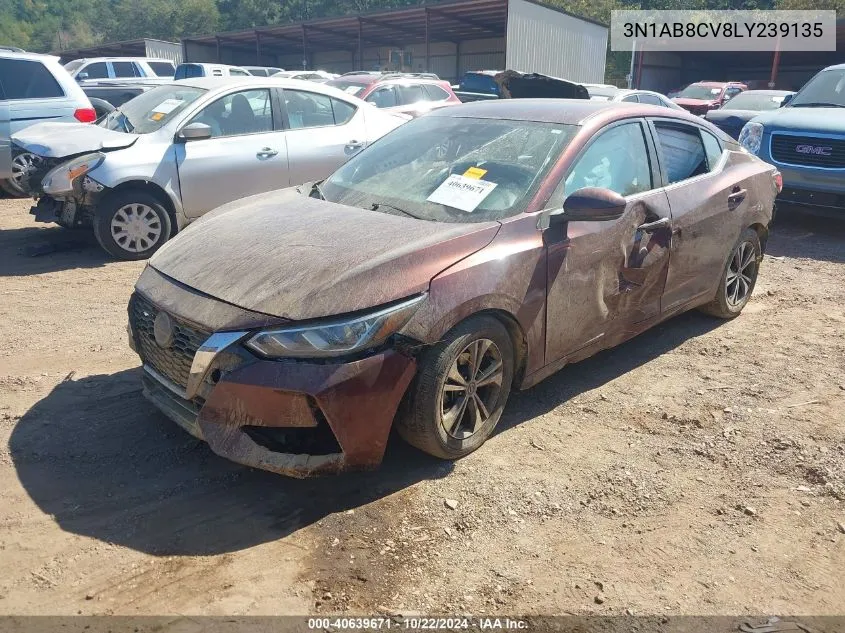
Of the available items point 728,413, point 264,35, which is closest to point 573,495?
point 728,413

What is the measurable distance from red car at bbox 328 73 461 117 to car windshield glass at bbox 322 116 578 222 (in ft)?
27.5

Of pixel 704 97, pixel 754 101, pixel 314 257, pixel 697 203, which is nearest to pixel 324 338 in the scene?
pixel 314 257

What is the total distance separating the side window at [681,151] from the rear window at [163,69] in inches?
766

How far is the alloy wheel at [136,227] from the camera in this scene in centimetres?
Result: 663

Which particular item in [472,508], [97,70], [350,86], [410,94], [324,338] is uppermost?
[97,70]

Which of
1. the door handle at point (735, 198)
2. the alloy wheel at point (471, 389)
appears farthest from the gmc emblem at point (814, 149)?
the alloy wheel at point (471, 389)

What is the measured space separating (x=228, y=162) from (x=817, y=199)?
660 centimetres

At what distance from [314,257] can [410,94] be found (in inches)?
414

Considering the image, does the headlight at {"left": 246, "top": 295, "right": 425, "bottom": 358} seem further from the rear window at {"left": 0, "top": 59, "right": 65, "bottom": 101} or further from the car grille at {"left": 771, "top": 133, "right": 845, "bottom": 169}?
the rear window at {"left": 0, "top": 59, "right": 65, "bottom": 101}

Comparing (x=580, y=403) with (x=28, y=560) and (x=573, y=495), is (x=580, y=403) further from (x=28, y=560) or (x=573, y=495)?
(x=28, y=560)

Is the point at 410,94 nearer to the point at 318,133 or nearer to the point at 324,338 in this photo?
the point at 318,133

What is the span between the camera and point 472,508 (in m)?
3.03

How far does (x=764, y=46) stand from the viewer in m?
34.4

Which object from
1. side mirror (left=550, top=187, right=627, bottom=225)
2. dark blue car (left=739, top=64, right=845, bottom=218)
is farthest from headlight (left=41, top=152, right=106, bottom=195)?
dark blue car (left=739, top=64, right=845, bottom=218)
